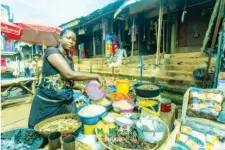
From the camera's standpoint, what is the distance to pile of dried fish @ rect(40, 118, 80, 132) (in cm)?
161

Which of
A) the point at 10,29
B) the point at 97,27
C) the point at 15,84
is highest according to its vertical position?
the point at 97,27

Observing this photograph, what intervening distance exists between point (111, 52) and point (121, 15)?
271 cm

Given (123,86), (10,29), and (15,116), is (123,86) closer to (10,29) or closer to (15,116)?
(15,116)

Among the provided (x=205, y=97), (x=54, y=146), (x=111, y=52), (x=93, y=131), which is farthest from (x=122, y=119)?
(x=111, y=52)

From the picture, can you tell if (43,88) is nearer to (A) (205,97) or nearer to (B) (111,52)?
(A) (205,97)

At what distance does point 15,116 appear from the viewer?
5.73 metres

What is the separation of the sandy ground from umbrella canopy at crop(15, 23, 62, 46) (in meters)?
3.68

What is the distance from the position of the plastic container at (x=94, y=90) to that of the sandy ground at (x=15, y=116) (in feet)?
12.5

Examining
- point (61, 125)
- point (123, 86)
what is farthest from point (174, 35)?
point (61, 125)

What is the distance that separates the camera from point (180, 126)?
2053 millimetres

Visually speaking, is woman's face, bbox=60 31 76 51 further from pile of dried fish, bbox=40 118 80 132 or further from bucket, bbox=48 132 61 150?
bucket, bbox=48 132 61 150

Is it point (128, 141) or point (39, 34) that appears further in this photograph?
point (39, 34)

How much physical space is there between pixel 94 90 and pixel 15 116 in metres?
5.20

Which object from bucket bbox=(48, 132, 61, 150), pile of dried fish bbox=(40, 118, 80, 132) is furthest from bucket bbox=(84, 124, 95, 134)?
bucket bbox=(48, 132, 61, 150)
